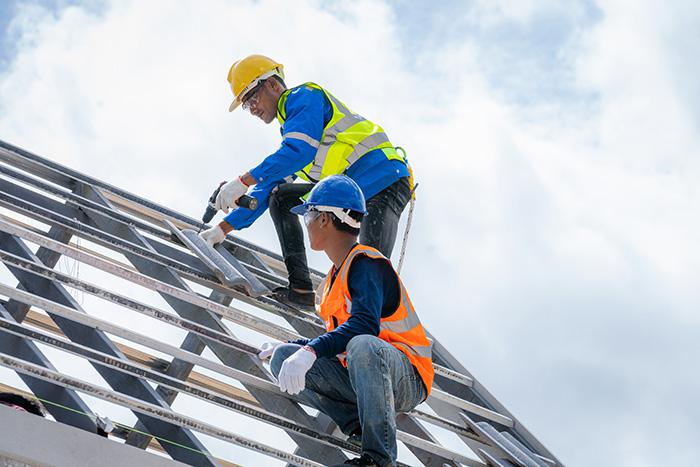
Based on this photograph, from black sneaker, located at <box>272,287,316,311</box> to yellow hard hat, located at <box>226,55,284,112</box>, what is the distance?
1238 mm

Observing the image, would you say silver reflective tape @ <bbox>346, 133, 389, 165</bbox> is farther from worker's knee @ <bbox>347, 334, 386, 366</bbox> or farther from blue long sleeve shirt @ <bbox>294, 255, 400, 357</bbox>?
worker's knee @ <bbox>347, 334, 386, 366</bbox>

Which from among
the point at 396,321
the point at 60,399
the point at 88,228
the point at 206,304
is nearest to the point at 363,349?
the point at 396,321

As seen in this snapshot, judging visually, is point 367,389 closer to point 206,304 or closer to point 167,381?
point 167,381

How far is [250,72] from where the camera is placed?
19.6 ft

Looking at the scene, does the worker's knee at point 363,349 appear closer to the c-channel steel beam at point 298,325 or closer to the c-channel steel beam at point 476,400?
the c-channel steel beam at point 298,325

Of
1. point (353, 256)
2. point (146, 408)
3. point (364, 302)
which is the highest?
point (353, 256)

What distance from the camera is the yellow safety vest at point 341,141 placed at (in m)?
5.71

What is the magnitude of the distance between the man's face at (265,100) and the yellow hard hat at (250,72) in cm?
4

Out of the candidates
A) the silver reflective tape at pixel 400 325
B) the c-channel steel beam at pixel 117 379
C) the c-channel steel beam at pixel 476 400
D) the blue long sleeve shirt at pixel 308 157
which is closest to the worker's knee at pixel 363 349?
the silver reflective tape at pixel 400 325

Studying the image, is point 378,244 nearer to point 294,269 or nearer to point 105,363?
point 294,269

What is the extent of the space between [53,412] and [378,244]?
232cm

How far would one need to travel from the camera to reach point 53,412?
12.1ft

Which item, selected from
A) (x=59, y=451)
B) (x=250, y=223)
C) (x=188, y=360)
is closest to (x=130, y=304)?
(x=188, y=360)

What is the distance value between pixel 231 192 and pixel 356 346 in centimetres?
196
